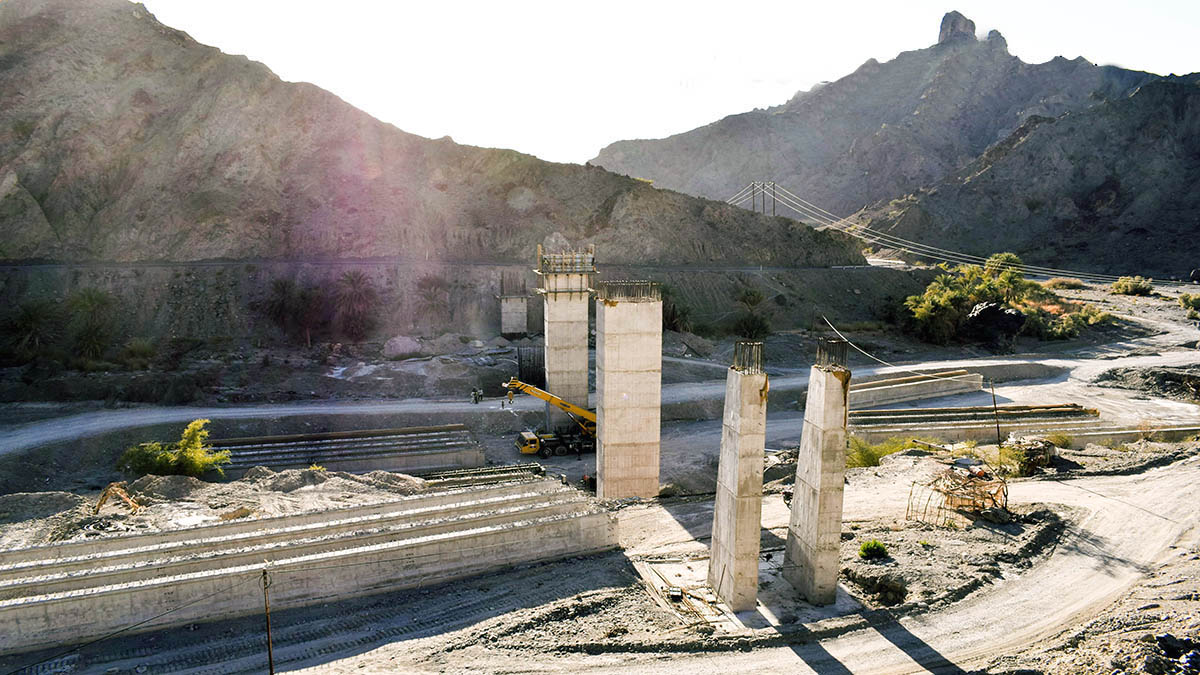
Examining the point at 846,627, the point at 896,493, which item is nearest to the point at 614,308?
the point at 896,493

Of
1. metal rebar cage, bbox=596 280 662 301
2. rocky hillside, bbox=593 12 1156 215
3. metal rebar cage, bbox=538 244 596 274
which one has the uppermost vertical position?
rocky hillside, bbox=593 12 1156 215

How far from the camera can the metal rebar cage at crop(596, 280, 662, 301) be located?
22484mm

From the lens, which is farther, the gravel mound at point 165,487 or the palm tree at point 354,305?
the palm tree at point 354,305

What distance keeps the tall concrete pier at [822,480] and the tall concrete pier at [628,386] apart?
8042 millimetres

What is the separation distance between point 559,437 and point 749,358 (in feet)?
52.3

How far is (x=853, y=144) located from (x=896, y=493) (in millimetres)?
122272

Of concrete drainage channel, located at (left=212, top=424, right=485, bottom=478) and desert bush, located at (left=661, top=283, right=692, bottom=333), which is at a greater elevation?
desert bush, located at (left=661, top=283, right=692, bottom=333)

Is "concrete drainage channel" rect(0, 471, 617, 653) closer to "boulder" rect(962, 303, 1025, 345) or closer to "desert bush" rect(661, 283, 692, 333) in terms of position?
"desert bush" rect(661, 283, 692, 333)

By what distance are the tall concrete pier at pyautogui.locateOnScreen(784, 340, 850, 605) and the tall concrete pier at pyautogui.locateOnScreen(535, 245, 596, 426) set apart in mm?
15586

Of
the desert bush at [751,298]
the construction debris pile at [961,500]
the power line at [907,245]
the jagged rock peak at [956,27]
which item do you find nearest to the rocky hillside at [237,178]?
the desert bush at [751,298]

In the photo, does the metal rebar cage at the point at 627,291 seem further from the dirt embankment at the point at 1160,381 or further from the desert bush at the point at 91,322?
the dirt embankment at the point at 1160,381

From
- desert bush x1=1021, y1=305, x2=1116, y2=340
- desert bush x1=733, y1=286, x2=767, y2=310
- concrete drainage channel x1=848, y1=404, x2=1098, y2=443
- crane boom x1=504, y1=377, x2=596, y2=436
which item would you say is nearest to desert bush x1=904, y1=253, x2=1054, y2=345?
desert bush x1=1021, y1=305, x2=1116, y2=340

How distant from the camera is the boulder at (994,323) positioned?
51938 mm

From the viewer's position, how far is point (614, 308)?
74.0 ft
